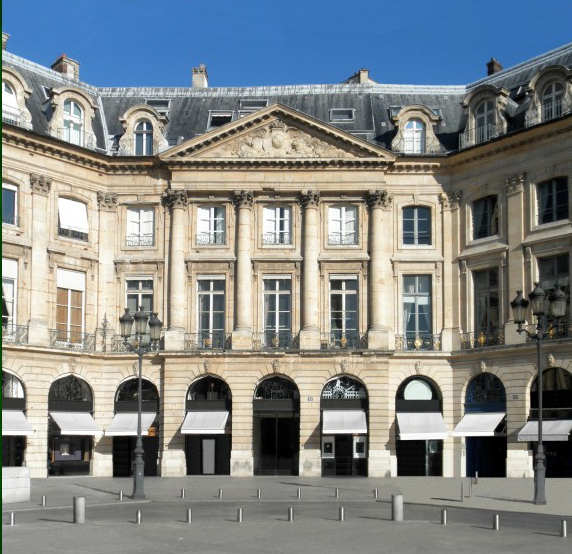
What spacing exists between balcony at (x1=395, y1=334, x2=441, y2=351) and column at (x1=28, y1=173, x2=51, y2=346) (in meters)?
15.7

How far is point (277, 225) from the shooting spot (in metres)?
46.8

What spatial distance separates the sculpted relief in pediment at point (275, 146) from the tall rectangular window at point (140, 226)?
393 cm

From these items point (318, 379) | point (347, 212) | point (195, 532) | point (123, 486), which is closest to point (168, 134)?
point (347, 212)

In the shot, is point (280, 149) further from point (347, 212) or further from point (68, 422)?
point (68, 422)

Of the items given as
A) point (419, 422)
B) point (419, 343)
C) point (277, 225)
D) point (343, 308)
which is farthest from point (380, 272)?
point (419, 422)

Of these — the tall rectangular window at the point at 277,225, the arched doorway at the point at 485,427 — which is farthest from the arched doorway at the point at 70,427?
the arched doorway at the point at 485,427

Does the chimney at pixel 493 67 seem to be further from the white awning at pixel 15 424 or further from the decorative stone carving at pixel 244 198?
the white awning at pixel 15 424

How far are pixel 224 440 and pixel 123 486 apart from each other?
8.00 m

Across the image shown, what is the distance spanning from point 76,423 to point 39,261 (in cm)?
731

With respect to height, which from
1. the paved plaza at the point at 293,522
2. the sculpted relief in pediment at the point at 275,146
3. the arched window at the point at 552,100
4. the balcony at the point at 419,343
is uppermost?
the arched window at the point at 552,100

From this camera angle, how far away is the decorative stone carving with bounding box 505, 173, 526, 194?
142 feet

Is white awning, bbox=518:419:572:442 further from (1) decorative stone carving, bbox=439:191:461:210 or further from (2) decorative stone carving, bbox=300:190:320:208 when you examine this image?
(2) decorative stone carving, bbox=300:190:320:208

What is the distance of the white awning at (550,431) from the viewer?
39.1 meters

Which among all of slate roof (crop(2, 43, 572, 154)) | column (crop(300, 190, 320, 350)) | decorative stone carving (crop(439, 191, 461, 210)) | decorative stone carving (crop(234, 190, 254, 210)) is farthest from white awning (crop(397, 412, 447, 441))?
slate roof (crop(2, 43, 572, 154))
